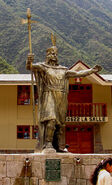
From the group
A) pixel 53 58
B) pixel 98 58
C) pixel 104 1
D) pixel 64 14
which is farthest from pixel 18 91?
pixel 104 1

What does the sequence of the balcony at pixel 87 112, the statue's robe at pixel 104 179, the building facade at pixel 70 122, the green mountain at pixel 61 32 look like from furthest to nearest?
the green mountain at pixel 61 32, the building facade at pixel 70 122, the balcony at pixel 87 112, the statue's robe at pixel 104 179

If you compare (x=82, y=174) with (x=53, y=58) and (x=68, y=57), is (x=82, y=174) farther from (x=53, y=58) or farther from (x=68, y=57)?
(x=68, y=57)

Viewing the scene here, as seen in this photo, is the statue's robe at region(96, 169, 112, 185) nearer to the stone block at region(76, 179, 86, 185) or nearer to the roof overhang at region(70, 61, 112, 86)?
the stone block at region(76, 179, 86, 185)

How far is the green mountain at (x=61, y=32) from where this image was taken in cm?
6762

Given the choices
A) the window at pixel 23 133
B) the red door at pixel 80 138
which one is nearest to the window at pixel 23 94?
the window at pixel 23 133

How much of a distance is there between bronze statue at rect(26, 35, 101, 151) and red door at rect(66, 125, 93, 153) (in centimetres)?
1154

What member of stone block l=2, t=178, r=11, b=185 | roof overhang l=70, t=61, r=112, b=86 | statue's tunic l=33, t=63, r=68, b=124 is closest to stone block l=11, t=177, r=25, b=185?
stone block l=2, t=178, r=11, b=185

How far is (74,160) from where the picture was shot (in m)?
8.41

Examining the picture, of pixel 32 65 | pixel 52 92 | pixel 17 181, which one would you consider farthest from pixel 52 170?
pixel 32 65

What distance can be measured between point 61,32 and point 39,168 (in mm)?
83446

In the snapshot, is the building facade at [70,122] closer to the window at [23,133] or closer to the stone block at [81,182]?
the window at [23,133]

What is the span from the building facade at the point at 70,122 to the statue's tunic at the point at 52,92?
35.5ft

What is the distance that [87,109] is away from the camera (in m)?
20.5

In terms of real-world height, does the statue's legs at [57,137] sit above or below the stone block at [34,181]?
above
